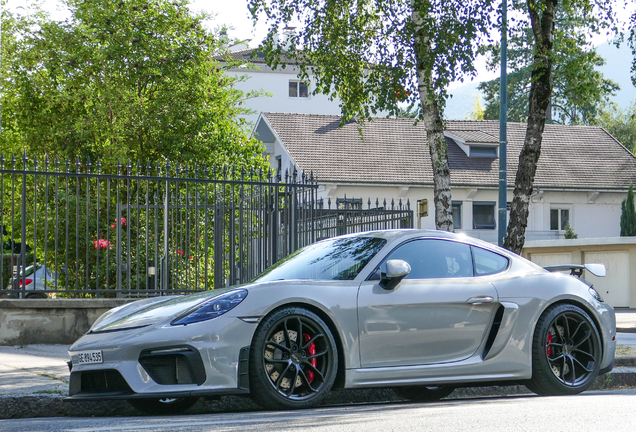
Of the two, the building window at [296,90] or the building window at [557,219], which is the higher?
the building window at [296,90]

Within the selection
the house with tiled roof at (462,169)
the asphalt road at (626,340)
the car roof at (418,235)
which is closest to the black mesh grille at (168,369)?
the car roof at (418,235)

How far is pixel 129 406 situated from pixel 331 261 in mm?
2028

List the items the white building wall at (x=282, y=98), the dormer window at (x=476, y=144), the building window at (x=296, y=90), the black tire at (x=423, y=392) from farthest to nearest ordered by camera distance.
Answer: the building window at (x=296, y=90) < the white building wall at (x=282, y=98) < the dormer window at (x=476, y=144) < the black tire at (x=423, y=392)

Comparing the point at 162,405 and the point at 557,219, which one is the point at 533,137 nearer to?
the point at 162,405

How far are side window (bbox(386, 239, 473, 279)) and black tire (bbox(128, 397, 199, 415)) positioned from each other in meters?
2.00

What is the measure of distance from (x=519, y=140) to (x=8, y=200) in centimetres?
2561

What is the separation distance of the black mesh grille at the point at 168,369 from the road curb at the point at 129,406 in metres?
1.09

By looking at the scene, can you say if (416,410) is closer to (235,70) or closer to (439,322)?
(439,322)

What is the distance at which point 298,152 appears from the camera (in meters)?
36.3

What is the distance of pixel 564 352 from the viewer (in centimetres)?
689

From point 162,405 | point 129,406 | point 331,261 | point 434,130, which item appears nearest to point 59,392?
point 129,406

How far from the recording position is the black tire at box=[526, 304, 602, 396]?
22.1ft

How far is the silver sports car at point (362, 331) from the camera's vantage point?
5586 mm

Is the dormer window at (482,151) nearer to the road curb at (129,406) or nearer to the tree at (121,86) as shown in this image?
the tree at (121,86)
